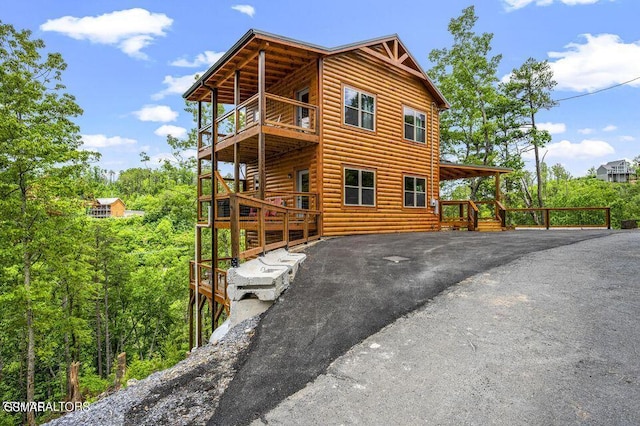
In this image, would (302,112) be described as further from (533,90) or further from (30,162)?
(533,90)

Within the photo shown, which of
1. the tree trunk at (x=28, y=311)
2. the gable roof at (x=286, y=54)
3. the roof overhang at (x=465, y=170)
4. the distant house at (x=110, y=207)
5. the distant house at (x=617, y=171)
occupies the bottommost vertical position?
the tree trunk at (x=28, y=311)

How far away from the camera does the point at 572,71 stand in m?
49.3

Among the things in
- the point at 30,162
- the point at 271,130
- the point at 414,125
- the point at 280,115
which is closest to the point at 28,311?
the point at 30,162

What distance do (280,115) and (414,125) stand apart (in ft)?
19.6

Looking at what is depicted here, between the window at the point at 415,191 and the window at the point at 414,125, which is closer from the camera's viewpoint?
the window at the point at 415,191

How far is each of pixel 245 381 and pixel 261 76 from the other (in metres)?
8.20

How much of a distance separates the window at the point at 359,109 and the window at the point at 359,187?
5.82 ft

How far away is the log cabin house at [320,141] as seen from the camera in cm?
968

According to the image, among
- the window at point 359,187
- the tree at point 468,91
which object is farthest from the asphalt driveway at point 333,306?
the tree at point 468,91

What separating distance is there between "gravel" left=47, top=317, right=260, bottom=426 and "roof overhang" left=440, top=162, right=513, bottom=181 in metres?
14.4

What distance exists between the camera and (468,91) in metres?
23.9

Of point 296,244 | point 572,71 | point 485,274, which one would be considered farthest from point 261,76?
point 572,71

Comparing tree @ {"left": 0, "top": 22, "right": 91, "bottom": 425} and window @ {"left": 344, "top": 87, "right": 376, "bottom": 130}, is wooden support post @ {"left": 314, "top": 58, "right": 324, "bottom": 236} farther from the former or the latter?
tree @ {"left": 0, "top": 22, "right": 91, "bottom": 425}

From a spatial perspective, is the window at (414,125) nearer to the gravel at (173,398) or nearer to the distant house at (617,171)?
the gravel at (173,398)
